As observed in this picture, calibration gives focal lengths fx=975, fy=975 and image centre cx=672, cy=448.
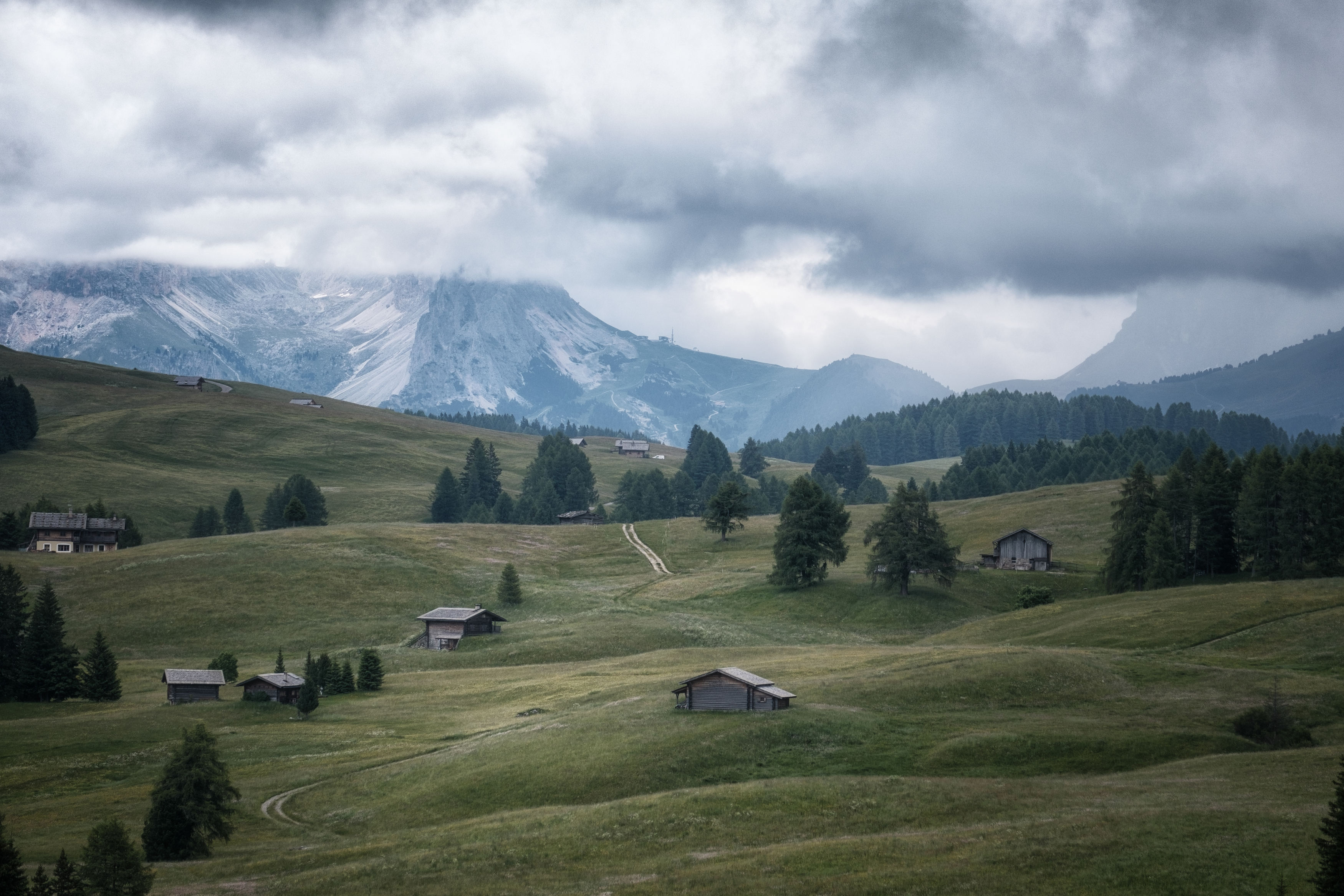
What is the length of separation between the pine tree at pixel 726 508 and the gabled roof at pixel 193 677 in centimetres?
8177

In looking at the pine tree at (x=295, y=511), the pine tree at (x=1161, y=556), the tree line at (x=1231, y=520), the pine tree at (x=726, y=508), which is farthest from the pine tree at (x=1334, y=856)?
the pine tree at (x=295, y=511)

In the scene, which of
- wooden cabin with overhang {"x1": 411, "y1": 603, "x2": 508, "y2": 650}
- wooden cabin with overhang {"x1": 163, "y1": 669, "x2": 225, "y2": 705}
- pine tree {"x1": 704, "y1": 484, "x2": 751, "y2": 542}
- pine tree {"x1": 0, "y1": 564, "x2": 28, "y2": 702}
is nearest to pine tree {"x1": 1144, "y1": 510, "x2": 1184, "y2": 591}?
pine tree {"x1": 704, "y1": 484, "x2": 751, "y2": 542}

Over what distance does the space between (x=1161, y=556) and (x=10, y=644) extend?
4082 inches

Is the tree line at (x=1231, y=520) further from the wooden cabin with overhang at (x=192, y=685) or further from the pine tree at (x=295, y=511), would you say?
the pine tree at (x=295, y=511)

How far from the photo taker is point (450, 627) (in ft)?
329

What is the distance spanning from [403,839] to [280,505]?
13181 centimetres

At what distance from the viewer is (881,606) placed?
346 ft

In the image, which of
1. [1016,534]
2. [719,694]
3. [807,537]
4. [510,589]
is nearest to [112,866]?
[719,694]

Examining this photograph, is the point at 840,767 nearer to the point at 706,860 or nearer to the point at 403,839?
the point at 706,860

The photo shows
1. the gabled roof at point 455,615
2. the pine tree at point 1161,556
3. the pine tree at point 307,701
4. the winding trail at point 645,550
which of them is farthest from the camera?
the winding trail at point 645,550

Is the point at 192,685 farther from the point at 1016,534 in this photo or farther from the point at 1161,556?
the point at 1016,534

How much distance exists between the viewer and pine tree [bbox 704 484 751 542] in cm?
14762

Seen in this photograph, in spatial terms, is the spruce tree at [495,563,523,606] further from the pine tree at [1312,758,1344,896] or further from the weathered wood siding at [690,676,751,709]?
the pine tree at [1312,758,1344,896]

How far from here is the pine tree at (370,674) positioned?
83562 mm
